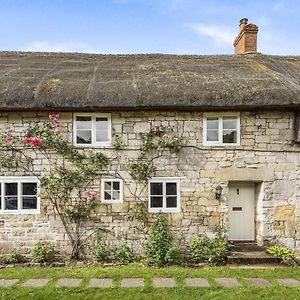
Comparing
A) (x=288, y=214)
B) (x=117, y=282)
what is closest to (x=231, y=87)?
(x=288, y=214)

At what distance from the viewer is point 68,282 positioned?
847 centimetres

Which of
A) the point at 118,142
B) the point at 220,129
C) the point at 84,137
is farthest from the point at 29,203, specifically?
the point at 220,129

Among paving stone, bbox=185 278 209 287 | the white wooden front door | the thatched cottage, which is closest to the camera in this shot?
paving stone, bbox=185 278 209 287

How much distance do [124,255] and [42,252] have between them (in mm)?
2279

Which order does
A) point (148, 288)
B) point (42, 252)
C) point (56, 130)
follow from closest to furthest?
point (148, 288) < point (42, 252) < point (56, 130)

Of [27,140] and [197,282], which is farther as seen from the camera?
[27,140]

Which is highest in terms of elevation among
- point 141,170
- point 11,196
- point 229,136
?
point 229,136

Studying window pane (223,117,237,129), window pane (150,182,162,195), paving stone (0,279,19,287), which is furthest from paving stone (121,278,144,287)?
window pane (223,117,237,129)

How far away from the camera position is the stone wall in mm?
Result: 10852

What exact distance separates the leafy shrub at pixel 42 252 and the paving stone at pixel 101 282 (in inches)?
89.8

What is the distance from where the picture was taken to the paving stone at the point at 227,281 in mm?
8352

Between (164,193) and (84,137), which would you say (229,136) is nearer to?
(164,193)

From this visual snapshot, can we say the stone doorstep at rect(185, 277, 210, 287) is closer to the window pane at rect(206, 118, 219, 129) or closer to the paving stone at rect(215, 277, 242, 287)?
the paving stone at rect(215, 277, 242, 287)

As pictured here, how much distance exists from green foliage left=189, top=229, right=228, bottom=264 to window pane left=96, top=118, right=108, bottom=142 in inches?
157
